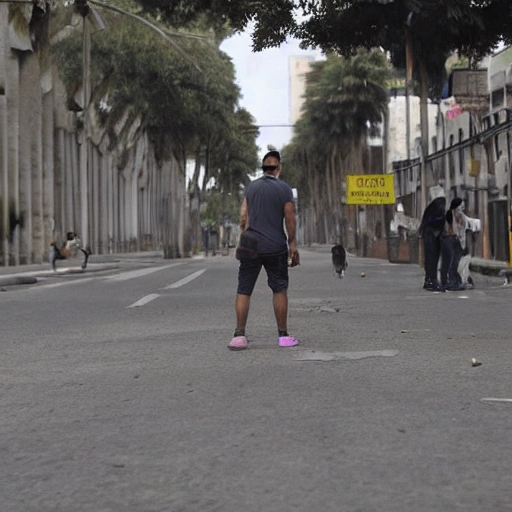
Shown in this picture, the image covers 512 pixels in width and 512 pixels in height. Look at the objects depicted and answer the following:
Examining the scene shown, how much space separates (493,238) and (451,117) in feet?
43.6

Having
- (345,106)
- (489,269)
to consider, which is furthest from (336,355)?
(345,106)

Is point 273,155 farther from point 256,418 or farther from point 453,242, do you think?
point 453,242

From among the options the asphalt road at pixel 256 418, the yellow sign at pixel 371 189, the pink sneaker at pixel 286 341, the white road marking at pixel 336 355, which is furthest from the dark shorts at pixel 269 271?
the yellow sign at pixel 371 189

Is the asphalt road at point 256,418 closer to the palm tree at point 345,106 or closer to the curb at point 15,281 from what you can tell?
the curb at point 15,281

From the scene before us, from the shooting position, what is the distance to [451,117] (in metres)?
47.6

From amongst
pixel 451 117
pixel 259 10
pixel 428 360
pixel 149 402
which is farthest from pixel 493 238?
pixel 149 402

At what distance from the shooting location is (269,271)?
895cm

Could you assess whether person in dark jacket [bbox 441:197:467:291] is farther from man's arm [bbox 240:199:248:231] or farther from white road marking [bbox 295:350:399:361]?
white road marking [bbox 295:350:399:361]

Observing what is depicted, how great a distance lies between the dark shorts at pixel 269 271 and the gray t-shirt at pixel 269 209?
3.8 inches

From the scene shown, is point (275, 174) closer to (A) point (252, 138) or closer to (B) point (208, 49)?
(B) point (208, 49)

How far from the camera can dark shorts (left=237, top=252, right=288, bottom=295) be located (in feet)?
29.2

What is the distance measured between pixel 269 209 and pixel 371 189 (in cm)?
4174

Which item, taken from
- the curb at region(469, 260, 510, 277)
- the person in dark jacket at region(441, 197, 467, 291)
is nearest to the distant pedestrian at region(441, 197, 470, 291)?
the person in dark jacket at region(441, 197, 467, 291)

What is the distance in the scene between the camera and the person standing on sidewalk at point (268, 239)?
29.1 ft
